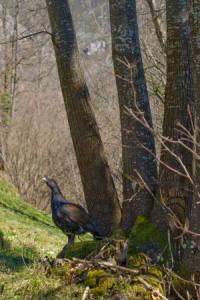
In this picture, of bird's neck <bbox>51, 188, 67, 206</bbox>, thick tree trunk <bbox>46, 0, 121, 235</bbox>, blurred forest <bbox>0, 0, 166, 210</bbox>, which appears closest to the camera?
bird's neck <bbox>51, 188, 67, 206</bbox>

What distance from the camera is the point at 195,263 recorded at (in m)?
5.61

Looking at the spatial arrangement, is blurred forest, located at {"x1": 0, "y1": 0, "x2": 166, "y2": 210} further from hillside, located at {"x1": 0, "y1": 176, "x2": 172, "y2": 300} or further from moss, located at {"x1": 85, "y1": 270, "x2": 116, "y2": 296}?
moss, located at {"x1": 85, "y1": 270, "x2": 116, "y2": 296}

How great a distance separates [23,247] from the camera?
31.8 ft

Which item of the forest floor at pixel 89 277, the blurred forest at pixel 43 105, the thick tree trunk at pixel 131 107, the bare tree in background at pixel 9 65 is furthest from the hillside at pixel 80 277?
the bare tree in background at pixel 9 65

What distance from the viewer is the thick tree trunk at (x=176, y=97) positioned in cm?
666

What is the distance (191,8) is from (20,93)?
68.7 ft

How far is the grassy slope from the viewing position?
5828 mm

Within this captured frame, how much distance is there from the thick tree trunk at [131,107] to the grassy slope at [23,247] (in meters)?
1.46

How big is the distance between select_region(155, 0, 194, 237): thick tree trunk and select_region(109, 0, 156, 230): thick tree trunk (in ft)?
1.49

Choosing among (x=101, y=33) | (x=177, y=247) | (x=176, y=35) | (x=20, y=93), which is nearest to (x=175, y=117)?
(x=176, y=35)

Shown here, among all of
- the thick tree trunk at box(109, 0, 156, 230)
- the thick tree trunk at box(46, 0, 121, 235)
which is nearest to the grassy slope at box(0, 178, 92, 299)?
the thick tree trunk at box(46, 0, 121, 235)

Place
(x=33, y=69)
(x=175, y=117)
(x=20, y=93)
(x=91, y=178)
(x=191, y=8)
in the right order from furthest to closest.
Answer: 1. (x=33, y=69)
2. (x=20, y=93)
3. (x=91, y=178)
4. (x=175, y=117)
5. (x=191, y=8)

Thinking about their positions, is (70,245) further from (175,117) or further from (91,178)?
(175,117)

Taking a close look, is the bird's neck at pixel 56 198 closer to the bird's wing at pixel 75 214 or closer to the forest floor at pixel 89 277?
the bird's wing at pixel 75 214
